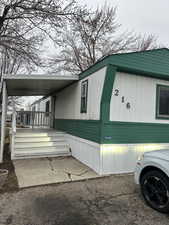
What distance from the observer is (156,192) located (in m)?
2.81

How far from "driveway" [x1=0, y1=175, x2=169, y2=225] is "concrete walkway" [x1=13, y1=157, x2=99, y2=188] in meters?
0.36

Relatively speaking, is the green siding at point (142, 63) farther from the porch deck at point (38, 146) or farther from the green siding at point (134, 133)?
the porch deck at point (38, 146)

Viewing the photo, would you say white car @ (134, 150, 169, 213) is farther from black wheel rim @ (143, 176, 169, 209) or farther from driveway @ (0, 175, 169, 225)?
driveway @ (0, 175, 169, 225)

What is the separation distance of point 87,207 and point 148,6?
10669mm

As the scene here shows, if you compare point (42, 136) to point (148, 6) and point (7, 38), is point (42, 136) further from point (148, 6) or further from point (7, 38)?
point (148, 6)

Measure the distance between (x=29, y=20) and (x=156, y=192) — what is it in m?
9.34

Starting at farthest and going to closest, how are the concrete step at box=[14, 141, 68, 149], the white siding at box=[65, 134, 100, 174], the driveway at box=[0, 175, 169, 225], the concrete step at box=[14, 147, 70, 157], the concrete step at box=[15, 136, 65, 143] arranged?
the concrete step at box=[15, 136, 65, 143] → the concrete step at box=[14, 141, 68, 149] → the concrete step at box=[14, 147, 70, 157] → the white siding at box=[65, 134, 100, 174] → the driveway at box=[0, 175, 169, 225]

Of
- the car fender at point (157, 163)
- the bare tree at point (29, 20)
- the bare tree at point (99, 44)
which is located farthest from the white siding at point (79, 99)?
the bare tree at point (99, 44)

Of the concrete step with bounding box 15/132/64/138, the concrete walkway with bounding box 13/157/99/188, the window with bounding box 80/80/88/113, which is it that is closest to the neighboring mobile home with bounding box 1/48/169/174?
the window with bounding box 80/80/88/113

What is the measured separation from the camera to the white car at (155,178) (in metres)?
2.66

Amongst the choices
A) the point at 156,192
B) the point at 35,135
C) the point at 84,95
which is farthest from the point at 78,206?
the point at 35,135

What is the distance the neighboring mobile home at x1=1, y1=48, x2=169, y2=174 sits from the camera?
15.3 ft

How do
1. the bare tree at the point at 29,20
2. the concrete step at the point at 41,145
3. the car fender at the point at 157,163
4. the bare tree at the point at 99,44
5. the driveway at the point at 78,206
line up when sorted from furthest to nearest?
the bare tree at the point at 99,44
the bare tree at the point at 29,20
the concrete step at the point at 41,145
the car fender at the point at 157,163
the driveway at the point at 78,206

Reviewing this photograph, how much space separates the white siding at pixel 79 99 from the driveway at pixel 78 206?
6.90 feet
